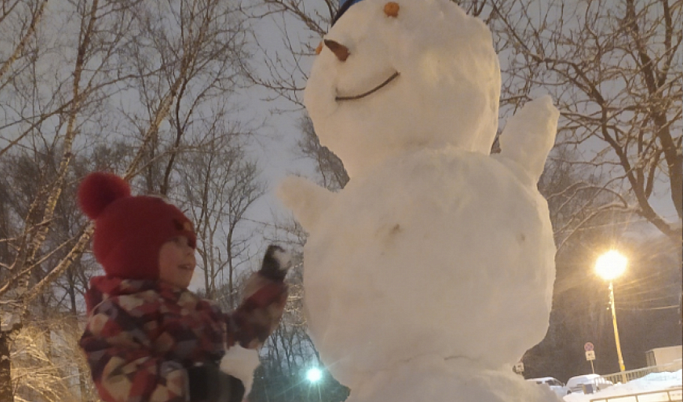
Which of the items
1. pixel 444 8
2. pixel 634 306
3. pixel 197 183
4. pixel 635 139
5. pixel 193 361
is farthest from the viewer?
pixel 197 183

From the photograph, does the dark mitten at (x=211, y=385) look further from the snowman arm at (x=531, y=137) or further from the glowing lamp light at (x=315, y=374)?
the glowing lamp light at (x=315, y=374)

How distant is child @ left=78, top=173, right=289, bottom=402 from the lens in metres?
1.36

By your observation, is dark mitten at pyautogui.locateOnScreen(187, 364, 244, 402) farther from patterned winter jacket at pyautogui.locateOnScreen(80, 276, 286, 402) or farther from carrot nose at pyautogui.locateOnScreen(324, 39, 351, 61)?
carrot nose at pyautogui.locateOnScreen(324, 39, 351, 61)

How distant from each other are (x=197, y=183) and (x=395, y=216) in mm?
7619

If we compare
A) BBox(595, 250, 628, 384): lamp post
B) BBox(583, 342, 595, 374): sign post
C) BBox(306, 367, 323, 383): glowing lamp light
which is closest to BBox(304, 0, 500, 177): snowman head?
BBox(306, 367, 323, 383): glowing lamp light

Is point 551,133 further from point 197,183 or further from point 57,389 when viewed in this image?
point 197,183

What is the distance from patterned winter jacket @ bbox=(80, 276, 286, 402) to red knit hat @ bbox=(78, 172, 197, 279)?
53 mm

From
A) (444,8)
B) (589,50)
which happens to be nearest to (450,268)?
(444,8)

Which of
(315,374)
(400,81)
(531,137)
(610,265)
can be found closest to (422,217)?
(400,81)

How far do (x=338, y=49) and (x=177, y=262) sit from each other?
952 millimetres

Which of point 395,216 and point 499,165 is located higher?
point 499,165

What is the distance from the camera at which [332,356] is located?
1692mm

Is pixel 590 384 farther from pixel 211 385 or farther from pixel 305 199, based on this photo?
pixel 211 385

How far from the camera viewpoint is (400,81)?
73.5 inches
